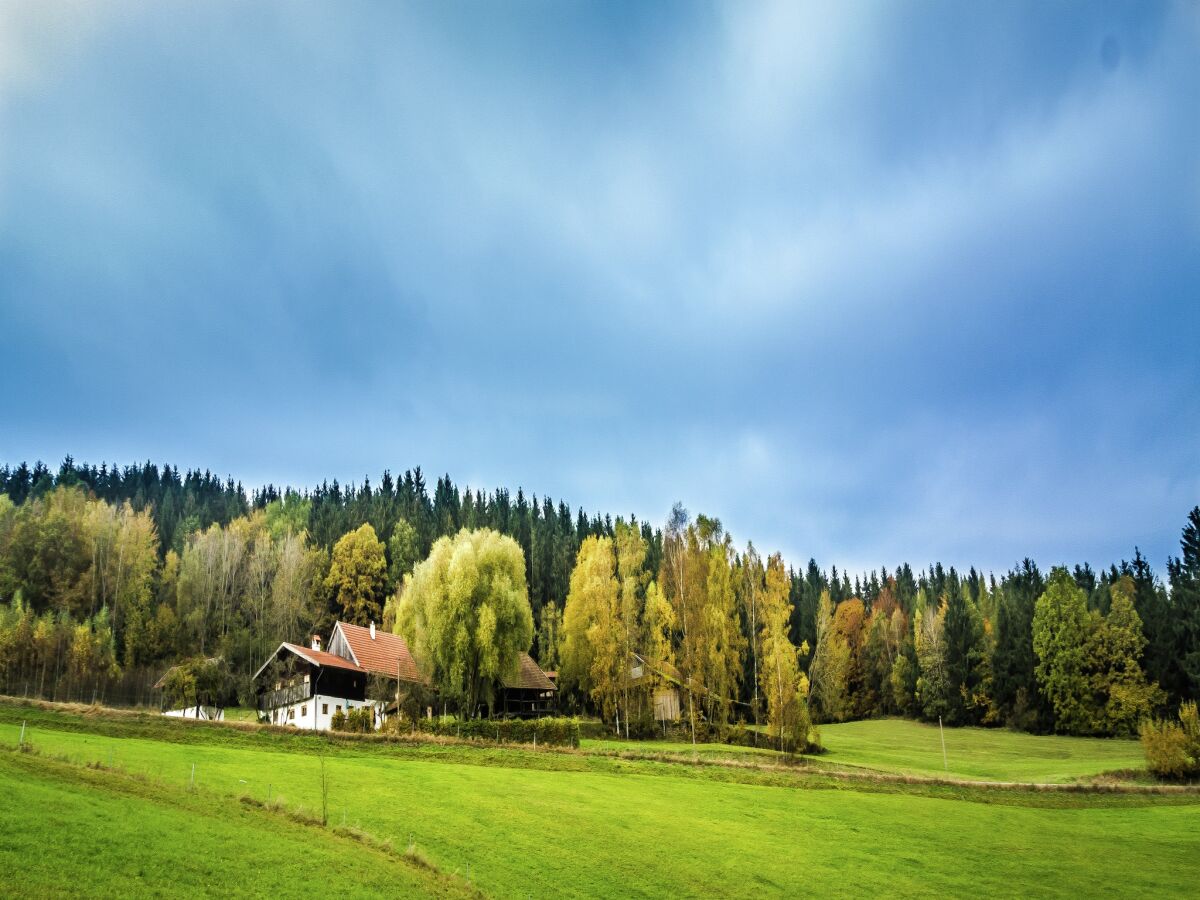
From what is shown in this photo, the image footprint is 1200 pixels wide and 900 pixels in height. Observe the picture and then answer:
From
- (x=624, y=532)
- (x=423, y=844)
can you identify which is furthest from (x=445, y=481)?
(x=423, y=844)

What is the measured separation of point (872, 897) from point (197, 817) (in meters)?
18.2

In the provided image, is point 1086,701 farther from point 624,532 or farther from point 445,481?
point 445,481

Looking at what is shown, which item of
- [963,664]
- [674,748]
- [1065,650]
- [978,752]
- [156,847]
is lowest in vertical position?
[978,752]

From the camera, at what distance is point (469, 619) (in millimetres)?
55219

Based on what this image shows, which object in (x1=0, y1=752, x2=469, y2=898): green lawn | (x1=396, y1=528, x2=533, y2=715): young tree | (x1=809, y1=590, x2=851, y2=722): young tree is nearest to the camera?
(x1=0, y1=752, x2=469, y2=898): green lawn

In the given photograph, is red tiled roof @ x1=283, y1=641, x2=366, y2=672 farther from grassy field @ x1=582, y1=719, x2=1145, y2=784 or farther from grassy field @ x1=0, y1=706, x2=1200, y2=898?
grassy field @ x1=582, y1=719, x2=1145, y2=784

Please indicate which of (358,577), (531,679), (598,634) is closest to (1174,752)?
(598,634)

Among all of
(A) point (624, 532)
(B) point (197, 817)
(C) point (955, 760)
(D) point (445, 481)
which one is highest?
(D) point (445, 481)

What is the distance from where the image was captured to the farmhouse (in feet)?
201

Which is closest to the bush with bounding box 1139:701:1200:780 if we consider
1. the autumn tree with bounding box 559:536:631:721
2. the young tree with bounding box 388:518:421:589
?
the autumn tree with bounding box 559:536:631:721

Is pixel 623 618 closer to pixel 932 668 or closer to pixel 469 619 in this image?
pixel 469 619

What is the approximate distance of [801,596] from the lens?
409ft

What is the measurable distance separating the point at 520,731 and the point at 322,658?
67.9 feet

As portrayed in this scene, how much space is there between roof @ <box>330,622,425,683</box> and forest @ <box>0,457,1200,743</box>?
265 inches
